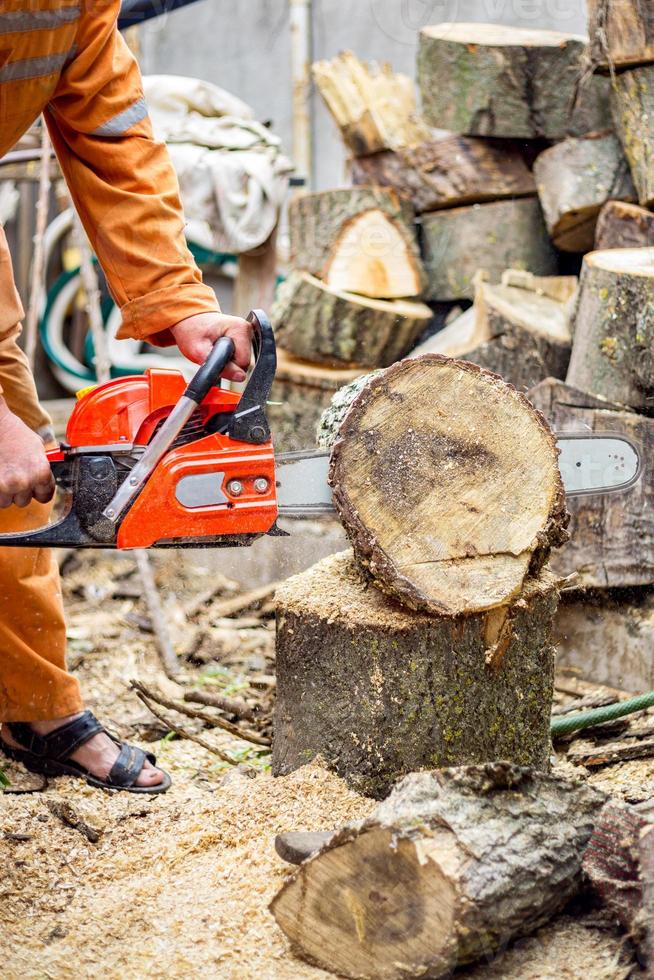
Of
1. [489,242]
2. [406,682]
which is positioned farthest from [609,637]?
[489,242]

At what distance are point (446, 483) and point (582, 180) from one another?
189 cm

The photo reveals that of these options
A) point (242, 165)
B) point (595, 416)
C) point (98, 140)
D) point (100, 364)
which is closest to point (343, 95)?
point (242, 165)

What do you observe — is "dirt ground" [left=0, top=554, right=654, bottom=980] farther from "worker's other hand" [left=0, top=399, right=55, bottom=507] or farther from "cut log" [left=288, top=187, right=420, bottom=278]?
"cut log" [left=288, top=187, right=420, bottom=278]

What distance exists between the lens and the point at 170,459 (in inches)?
70.4

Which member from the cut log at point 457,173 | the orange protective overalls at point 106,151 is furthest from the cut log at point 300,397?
the orange protective overalls at point 106,151

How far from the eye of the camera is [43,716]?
2.24m

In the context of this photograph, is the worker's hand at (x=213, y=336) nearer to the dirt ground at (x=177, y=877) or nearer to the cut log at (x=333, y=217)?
the dirt ground at (x=177, y=877)

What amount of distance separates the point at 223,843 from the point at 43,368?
5027mm

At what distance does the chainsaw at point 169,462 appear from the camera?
1.79 meters

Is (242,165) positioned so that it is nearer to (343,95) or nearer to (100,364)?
(343,95)

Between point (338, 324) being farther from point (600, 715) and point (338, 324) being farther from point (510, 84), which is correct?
point (600, 715)

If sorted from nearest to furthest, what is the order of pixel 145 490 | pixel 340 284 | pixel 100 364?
pixel 145 490 < pixel 100 364 < pixel 340 284

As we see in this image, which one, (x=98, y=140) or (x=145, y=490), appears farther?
(x=98, y=140)

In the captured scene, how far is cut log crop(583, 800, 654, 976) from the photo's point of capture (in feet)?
4.60
